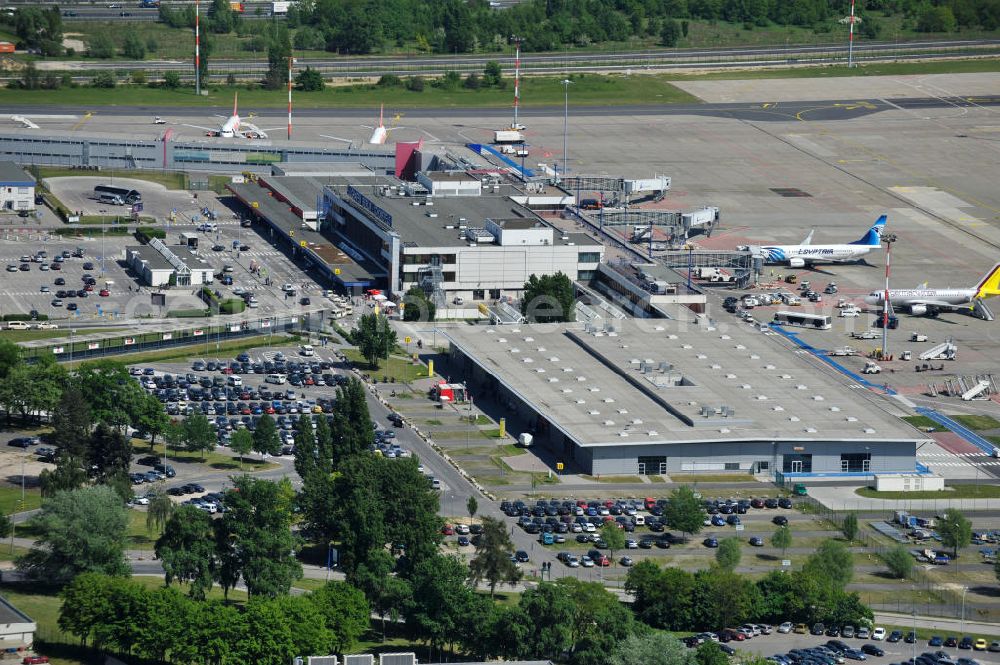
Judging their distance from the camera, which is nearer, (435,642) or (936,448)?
(435,642)

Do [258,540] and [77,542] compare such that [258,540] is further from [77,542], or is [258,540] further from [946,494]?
[946,494]

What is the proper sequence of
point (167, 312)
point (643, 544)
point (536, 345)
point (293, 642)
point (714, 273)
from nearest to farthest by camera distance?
point (293, 642)
point (643, 544)
point (536, 345)
point (167, 312)
point (714, 273)

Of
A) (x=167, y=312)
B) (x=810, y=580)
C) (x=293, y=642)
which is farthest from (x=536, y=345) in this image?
(x=293, y=642)

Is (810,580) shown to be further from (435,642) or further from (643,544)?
(435,642)

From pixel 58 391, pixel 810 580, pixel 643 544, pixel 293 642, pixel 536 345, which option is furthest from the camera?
pixel 536 345

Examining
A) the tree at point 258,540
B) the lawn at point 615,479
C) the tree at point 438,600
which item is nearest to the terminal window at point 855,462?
the lawn at point 615,479

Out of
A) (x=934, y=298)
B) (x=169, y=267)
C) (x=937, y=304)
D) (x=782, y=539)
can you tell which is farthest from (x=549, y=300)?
(x=782, y=539)
